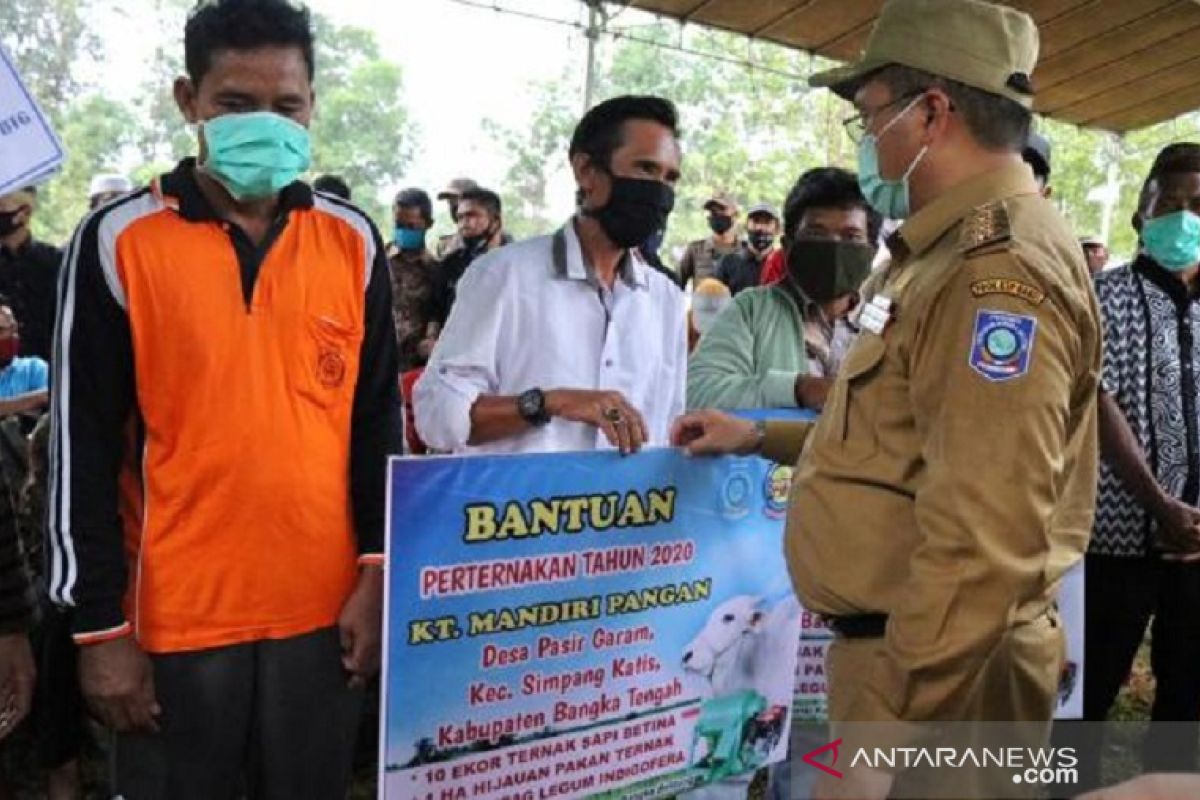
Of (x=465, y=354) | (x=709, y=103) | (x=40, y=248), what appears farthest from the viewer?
(x=709, y=103)

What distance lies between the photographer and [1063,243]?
59.6 inches

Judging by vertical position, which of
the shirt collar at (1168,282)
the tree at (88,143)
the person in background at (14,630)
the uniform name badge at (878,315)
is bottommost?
the person in background at (14,630)

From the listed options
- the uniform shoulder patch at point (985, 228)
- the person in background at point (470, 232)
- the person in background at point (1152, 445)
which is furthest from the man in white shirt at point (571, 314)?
the person in background at point (470, 232)

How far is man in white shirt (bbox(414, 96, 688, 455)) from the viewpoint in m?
2.25

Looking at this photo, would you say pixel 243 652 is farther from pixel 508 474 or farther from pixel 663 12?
pixel 663 12

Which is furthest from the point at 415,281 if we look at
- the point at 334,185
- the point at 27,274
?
the point at 27,274

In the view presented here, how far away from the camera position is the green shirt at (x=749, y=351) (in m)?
2.60

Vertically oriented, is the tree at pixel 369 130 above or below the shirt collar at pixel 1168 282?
above

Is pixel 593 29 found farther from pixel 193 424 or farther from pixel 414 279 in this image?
pixel 193 424

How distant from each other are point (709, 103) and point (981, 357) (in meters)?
23.9

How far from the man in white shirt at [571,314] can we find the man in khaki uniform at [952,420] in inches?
24.0

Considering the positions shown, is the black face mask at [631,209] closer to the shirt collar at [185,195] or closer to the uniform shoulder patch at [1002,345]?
the shirt collar at [185,195]

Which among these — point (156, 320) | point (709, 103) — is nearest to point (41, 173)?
point (156, 320)

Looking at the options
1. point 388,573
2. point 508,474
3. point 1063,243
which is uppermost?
point 1063,243
